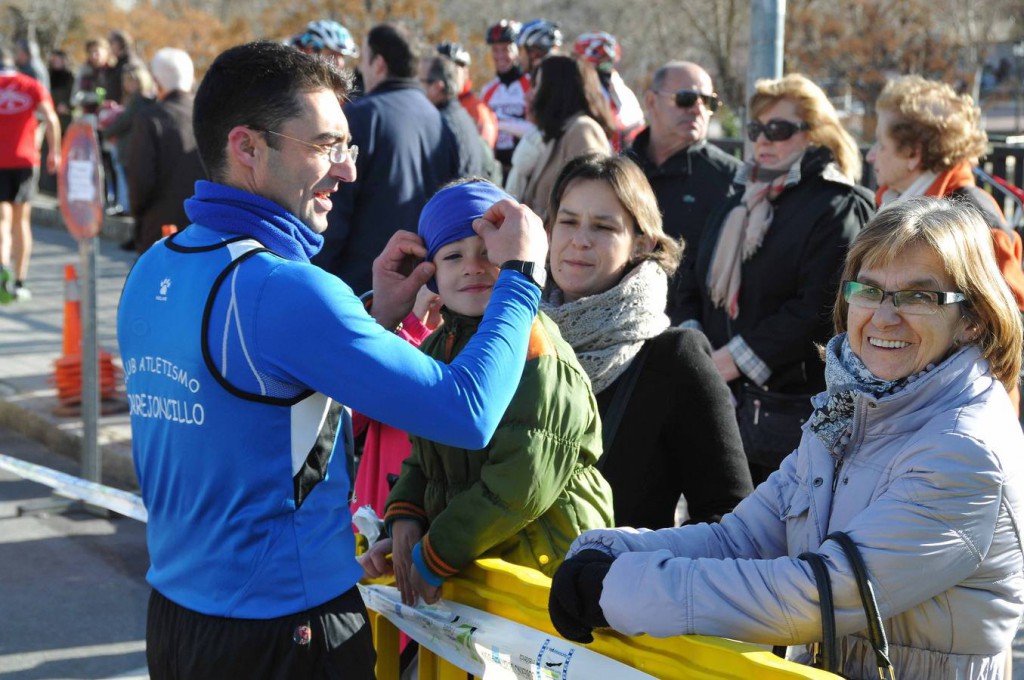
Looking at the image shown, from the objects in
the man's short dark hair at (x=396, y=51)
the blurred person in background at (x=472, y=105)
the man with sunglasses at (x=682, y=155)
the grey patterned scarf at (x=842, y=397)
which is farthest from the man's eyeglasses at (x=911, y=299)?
the blurred person in background at (x=472, y=105)

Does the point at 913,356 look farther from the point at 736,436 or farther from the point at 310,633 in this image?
the point at 310,633

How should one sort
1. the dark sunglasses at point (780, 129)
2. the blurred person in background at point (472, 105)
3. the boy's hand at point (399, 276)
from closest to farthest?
the boy's hand at point (399, 276) → the dark sunglasses at point (780, 129) → the blurred person in background at point (472, 105)

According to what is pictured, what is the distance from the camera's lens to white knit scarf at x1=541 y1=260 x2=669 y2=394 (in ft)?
10.9

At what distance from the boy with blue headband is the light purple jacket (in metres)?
0.38

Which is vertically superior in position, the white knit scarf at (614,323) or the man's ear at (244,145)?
the man's ear at (244,145)

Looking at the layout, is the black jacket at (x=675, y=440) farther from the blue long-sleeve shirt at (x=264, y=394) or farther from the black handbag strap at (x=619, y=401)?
the blue long-sleeve shirt at (x=264, y=394)

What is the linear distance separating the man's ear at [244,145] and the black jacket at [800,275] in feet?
8.92

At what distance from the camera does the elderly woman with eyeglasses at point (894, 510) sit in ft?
6.93

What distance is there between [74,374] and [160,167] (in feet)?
4.91

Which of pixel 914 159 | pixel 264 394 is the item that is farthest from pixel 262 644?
pixel 914 159

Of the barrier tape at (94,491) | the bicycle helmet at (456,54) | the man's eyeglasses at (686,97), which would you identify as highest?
the bicycle helmet at (456,54)

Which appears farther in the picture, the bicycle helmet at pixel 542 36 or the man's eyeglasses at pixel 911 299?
the bicycle helmet at pixel 542 36

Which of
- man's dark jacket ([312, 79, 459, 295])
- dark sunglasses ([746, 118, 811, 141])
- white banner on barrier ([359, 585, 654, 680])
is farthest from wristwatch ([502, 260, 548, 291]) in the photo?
man's dark jacket ([312, 79, 459, 295])

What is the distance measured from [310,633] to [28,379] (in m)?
7.39
